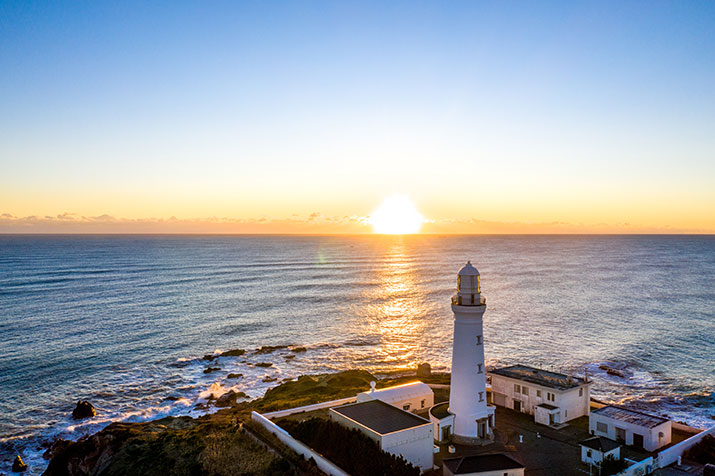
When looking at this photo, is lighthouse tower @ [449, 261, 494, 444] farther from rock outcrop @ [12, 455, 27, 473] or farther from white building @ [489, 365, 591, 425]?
rock outcrop @ [12, 455, 27, 473]

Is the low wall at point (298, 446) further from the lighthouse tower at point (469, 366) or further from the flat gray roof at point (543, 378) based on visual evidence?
the flat gray roof at point (543, 378)

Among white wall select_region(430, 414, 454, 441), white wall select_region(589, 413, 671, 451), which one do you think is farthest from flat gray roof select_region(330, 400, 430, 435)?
white wall select_region(589, 413, 671, 451)

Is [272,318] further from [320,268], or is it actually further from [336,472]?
[320,268]

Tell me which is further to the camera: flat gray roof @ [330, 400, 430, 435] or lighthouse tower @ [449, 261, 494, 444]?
lighthouse tower @ [449, 261, 494, 444]

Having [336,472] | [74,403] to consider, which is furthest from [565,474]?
[74,403]

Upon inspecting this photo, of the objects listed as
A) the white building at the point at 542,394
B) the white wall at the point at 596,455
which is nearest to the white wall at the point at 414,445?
the white wall at the point at 596,455

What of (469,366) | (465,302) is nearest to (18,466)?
(469,366)
